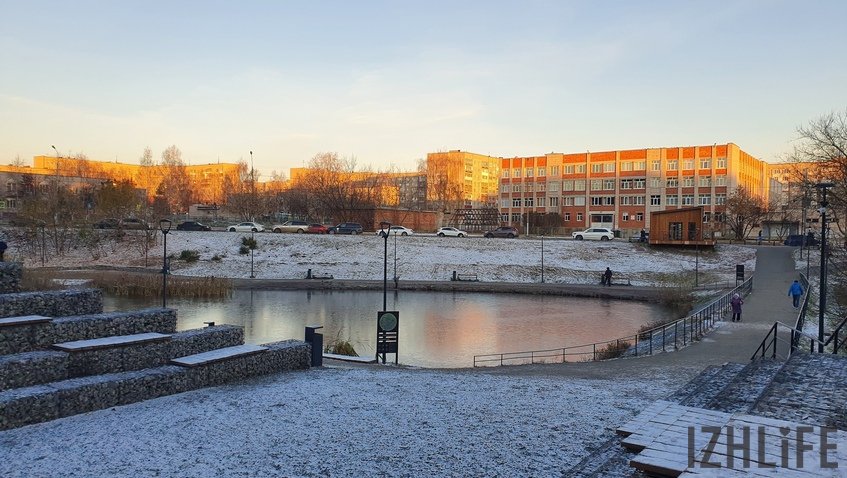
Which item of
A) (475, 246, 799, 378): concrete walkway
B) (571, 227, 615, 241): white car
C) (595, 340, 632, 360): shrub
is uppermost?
(571, 227, 615, 241): white car

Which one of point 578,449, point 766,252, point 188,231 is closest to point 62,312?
point 578,449

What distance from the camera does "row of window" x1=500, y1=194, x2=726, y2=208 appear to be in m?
87.0

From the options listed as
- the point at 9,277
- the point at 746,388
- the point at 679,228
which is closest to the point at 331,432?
the point at 746,388

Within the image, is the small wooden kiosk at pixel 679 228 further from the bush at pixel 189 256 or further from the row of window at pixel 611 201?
the bush at pixel 189 256

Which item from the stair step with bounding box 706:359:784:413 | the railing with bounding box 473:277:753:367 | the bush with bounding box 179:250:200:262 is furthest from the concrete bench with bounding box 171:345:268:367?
the bush with bounding box 179:250:200:262

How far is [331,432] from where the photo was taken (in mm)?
8438

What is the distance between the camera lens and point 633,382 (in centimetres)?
1319

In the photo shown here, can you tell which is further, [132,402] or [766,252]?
[766,252]

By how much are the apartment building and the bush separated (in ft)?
150

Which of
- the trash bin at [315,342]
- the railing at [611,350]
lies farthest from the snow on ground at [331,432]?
the railing at [611,350]

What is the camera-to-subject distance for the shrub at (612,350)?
19938 millimetres

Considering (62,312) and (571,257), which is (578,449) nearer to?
(62,312)

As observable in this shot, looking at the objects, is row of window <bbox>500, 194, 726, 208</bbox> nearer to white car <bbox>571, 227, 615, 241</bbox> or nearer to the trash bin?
white car <bbox>571, 227, 615, 241</bbox>

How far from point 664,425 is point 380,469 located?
3.93 m
